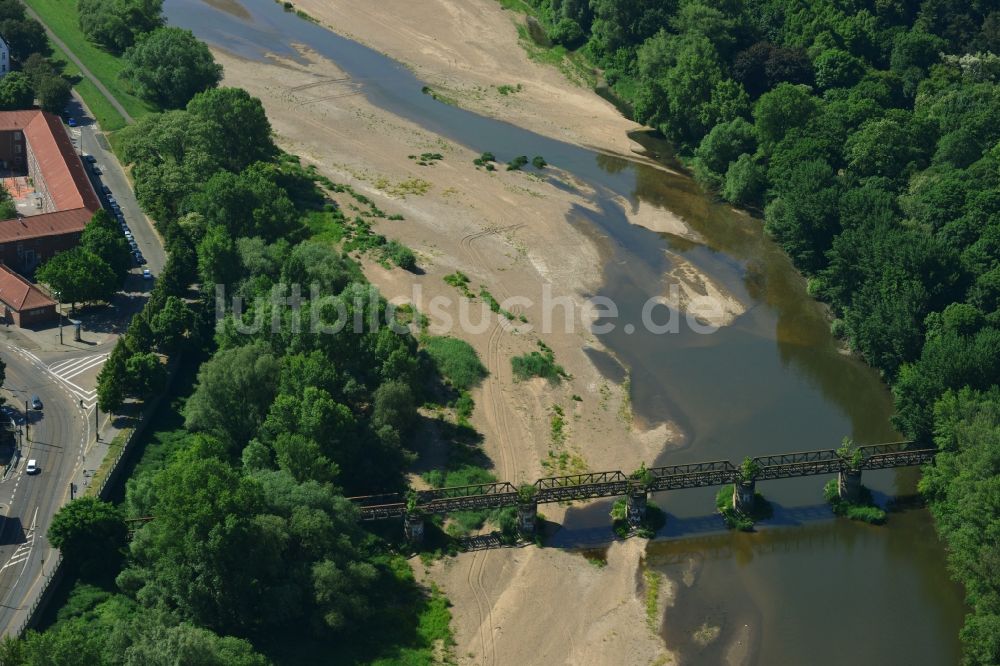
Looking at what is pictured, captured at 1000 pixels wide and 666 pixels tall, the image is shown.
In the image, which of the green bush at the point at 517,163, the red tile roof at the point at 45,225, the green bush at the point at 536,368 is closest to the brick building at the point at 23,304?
the red tile roof at the point at 45,225

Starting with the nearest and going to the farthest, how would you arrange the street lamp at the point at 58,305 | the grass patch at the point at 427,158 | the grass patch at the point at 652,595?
1. the grass patch at the point at 652,595
2. the street lamp at the point at 58,305
3. the grass patch at the point at 427,158

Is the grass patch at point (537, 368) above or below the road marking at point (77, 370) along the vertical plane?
above

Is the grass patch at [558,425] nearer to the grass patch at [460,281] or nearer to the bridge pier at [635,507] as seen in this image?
the bridge pier at [635,507]

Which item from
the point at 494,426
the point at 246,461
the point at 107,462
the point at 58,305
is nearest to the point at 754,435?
the point at 494,426

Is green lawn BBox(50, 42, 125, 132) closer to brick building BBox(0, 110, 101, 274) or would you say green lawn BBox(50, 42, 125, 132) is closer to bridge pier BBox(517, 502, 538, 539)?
brick building BBox(0, 110, 101, 274)

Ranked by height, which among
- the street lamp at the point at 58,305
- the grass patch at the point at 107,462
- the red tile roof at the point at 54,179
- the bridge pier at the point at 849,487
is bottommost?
the grass patch at the point at 107,462

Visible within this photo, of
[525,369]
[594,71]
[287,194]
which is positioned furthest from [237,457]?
[594,71]

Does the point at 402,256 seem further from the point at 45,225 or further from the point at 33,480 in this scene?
the point at 33,480
